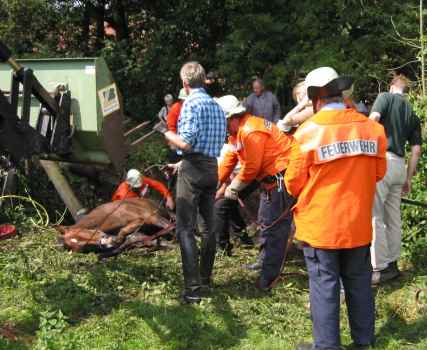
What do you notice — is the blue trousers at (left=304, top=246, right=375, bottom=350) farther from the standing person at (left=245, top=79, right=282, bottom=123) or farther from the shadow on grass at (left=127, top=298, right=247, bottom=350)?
the standing person at (left=245, top=79, right=282, bottom=123)

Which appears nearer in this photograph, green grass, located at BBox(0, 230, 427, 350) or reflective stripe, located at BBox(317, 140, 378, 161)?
reflective stripe, located at BBox(317, 140, 378, 161)

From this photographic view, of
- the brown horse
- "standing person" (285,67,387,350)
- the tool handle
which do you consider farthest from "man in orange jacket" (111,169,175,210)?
"standing person" (285,67,387,350)

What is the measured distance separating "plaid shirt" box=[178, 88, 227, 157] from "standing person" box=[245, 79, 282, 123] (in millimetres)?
6520

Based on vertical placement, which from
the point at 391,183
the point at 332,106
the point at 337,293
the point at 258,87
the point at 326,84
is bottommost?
the point at 337,293

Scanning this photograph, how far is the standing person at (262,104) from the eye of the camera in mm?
11836

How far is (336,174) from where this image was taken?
4195mm

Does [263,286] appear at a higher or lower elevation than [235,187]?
lower

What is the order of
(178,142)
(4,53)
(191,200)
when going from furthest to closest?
1. (191,200)
2. (178,142)
3. (4,53)

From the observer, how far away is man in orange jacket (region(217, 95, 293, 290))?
562 centimetres

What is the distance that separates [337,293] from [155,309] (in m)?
1.61

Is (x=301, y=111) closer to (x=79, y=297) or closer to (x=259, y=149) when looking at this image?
(x=259, y=149)

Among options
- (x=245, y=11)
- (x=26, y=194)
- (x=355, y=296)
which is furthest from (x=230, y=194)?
(x=245, y=11)

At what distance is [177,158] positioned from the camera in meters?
10.4

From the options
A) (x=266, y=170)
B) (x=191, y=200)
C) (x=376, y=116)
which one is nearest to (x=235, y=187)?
(x=266, y=170)
